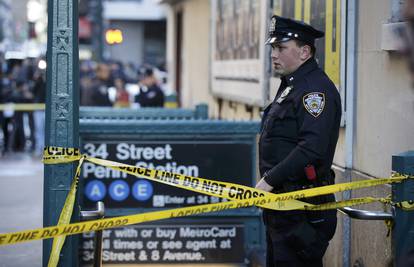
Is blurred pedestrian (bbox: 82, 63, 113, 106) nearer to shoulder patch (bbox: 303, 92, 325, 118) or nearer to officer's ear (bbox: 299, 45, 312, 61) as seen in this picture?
officer's ear (bbox: 299, 45, 312, 61)

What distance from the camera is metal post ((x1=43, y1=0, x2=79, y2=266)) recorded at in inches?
199

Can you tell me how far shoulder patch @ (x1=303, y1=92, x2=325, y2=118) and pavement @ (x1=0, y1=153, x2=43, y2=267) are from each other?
12.7 ft

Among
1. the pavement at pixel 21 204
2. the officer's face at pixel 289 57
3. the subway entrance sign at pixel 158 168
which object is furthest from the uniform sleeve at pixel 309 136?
the pavement at pixel 21 204

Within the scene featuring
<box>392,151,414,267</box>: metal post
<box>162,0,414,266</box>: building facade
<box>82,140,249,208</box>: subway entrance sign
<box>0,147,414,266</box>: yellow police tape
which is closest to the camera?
<box>392,151,414,267</box>: metal post

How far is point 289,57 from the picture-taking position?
4.76 meters

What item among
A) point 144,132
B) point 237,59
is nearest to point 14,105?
point 237,59

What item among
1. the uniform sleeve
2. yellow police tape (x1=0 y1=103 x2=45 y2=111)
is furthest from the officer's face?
yellow police tape (x1=0 y1=103 x2=45 y2=111)

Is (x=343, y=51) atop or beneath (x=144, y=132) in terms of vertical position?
atop

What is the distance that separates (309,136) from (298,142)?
89mm

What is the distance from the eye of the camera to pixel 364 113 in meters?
6.14

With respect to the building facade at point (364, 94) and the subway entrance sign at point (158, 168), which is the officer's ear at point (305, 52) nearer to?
the building facade at point (364, 94)

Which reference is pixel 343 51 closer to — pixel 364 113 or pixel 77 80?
pixel 364 113

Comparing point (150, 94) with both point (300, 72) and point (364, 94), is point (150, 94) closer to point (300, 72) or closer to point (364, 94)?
point (364, 94)

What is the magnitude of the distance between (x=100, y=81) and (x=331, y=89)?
15.2 meters
